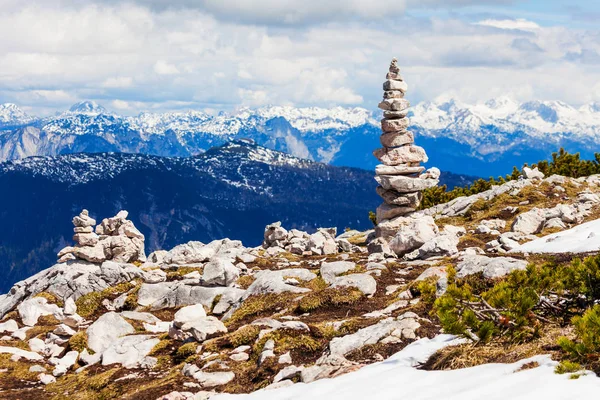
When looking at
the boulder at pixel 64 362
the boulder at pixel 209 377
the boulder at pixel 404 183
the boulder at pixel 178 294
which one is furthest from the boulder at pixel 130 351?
the boulder at pixel 404 183

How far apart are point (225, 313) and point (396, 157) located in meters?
25.9

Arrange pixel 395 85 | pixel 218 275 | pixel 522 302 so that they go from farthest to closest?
pixel 395 85, pixel 218 275, pixel 522 302

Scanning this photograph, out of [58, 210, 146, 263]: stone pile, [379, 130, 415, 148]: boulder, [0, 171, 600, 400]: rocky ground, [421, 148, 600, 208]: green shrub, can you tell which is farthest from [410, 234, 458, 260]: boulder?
[421, 148, 600, 208]: green shrub

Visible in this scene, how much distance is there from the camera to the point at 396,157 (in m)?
46.7

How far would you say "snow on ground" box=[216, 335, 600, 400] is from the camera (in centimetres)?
941

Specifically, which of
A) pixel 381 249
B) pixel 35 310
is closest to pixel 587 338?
pixel 35 310

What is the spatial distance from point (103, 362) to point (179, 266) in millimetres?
15365

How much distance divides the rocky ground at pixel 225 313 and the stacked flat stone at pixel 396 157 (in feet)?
21.0

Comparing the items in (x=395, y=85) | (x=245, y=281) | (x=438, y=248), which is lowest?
(x=245, y=281)

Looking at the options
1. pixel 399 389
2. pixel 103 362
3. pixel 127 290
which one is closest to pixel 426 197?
pixel 127 290

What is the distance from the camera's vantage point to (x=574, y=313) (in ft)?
42.6

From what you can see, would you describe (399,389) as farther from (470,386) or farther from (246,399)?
(246,399)

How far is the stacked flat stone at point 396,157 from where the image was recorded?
45.6 meters

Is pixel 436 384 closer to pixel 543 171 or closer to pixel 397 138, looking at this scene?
pixel 397 138
